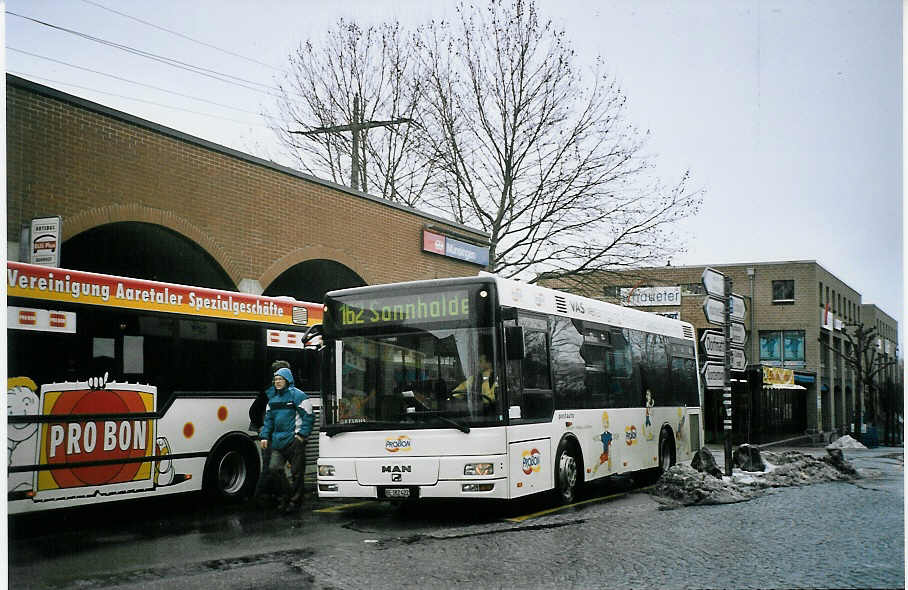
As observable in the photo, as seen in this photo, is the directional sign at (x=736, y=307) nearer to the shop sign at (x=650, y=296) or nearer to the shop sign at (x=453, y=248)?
the shop sign at (x=650, y=296)

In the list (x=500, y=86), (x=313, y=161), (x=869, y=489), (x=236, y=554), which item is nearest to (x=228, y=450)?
(x=236, y=554)

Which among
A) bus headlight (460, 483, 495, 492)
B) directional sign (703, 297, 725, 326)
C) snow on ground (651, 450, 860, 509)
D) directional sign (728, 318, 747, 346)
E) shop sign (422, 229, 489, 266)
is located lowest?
snow on ground (651, 450, 860, 509)

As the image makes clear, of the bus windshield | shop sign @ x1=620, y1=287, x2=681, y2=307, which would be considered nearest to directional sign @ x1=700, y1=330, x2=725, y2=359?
shop sign @ x1=620, y1=287, x2=681, y2=307

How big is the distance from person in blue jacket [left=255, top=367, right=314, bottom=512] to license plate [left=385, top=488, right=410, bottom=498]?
6.05ft

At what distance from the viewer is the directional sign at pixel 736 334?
1470cm

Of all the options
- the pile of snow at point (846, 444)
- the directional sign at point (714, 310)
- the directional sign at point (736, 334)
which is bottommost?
the pile of snow at point (846, 444)

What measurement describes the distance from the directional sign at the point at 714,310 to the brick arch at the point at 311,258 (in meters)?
7.40

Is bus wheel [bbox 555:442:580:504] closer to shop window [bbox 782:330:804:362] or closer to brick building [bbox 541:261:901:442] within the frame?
brick building [bbox 541:261:901:442]

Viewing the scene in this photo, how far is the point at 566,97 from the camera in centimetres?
1836

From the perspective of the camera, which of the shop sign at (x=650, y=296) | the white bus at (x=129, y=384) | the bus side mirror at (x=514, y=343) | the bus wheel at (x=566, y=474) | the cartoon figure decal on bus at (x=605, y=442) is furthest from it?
the shop sign at (x=650, y=296)

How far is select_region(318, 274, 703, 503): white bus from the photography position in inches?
376

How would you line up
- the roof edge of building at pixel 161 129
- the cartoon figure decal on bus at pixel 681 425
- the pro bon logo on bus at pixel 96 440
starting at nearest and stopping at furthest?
the pro bon logo on bus at pixel 96 440 → the roof edge of building at pixel 161 129 → the cartoon figure decal on bus at pixel 681 425

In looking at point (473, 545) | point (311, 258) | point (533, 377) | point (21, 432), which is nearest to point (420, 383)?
point (533, 377)

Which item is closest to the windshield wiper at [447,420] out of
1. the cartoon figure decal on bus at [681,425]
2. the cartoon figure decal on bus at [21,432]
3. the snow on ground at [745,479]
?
the snow on ground at [745,479]
